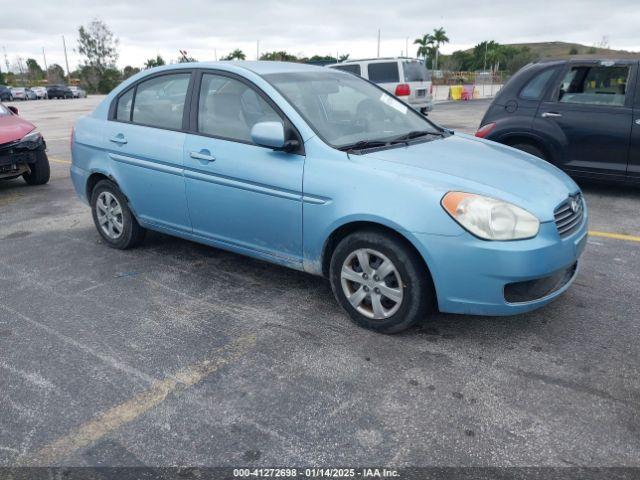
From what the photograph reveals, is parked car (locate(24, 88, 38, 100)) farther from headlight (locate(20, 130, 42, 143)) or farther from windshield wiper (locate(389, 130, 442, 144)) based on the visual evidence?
windshield wiper (locate(389, 130, 442, 144))

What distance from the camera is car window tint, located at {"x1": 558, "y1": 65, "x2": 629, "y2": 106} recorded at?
6.33 m

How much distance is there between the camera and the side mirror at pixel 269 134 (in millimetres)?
3434

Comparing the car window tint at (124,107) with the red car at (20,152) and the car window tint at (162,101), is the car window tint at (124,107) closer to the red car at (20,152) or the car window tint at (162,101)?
the car window tint at (162,101)

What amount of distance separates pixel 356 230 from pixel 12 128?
20.5 feet

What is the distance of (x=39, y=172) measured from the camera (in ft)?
26.0

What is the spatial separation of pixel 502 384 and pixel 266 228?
178cm

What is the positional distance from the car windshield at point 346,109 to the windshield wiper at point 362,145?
0.6 inches

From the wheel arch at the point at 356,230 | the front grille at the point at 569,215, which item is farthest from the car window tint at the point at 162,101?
the front grille at the point at 569,215

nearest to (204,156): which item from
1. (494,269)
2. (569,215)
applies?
(494,269)

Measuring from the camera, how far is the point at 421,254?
3078 mm

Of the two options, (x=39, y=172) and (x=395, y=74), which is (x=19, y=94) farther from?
(x=39, y=172)

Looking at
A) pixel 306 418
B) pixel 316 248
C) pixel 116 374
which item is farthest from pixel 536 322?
pixel 116 374

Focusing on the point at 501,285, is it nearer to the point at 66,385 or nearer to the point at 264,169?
the point at 264,169

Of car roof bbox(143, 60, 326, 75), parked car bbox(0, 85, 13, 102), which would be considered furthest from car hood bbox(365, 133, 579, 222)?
parked car bbox(0, 85, 13, 102)
